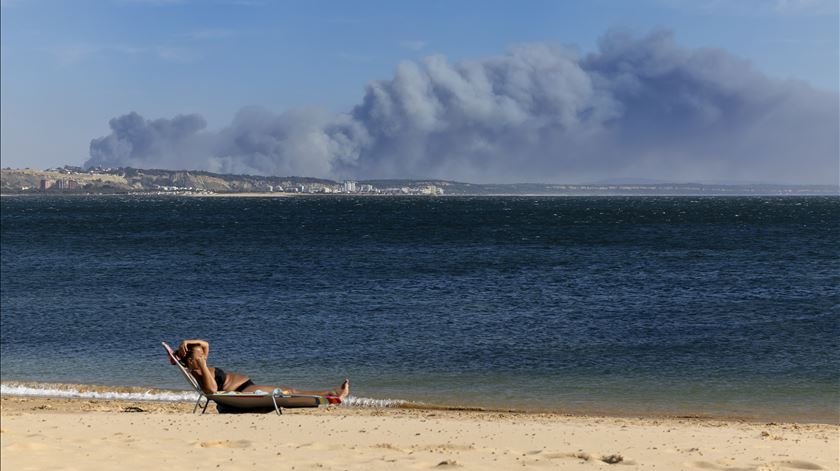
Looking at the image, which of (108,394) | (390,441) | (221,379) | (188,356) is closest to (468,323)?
(108,394)

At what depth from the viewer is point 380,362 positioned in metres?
27.9

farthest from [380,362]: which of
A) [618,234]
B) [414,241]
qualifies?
[618,234]

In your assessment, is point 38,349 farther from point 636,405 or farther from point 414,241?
point 414,241

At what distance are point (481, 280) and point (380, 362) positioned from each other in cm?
2419

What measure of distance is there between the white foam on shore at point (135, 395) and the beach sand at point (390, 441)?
4.96 ft

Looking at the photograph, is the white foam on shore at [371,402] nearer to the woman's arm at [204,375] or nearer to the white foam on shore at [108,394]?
the white foam on shore at [108,394]

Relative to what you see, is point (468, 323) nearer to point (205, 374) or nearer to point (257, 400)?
point (257, 400)

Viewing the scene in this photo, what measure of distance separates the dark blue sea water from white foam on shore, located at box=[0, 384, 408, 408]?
83 centimetres

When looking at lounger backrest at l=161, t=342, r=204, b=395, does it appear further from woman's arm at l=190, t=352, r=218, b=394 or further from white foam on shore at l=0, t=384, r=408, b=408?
white foam on shore at l=0, t=384, r=408, b=408

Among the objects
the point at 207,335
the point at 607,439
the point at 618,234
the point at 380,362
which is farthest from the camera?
the point at 618,234

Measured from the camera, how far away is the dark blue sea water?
24766 millimetres

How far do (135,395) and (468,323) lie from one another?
15289 mm

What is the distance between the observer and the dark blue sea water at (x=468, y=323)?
975 inches

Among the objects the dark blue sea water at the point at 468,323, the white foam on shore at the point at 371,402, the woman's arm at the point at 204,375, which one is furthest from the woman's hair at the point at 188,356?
the dark blue sea water at the point at 468,323
